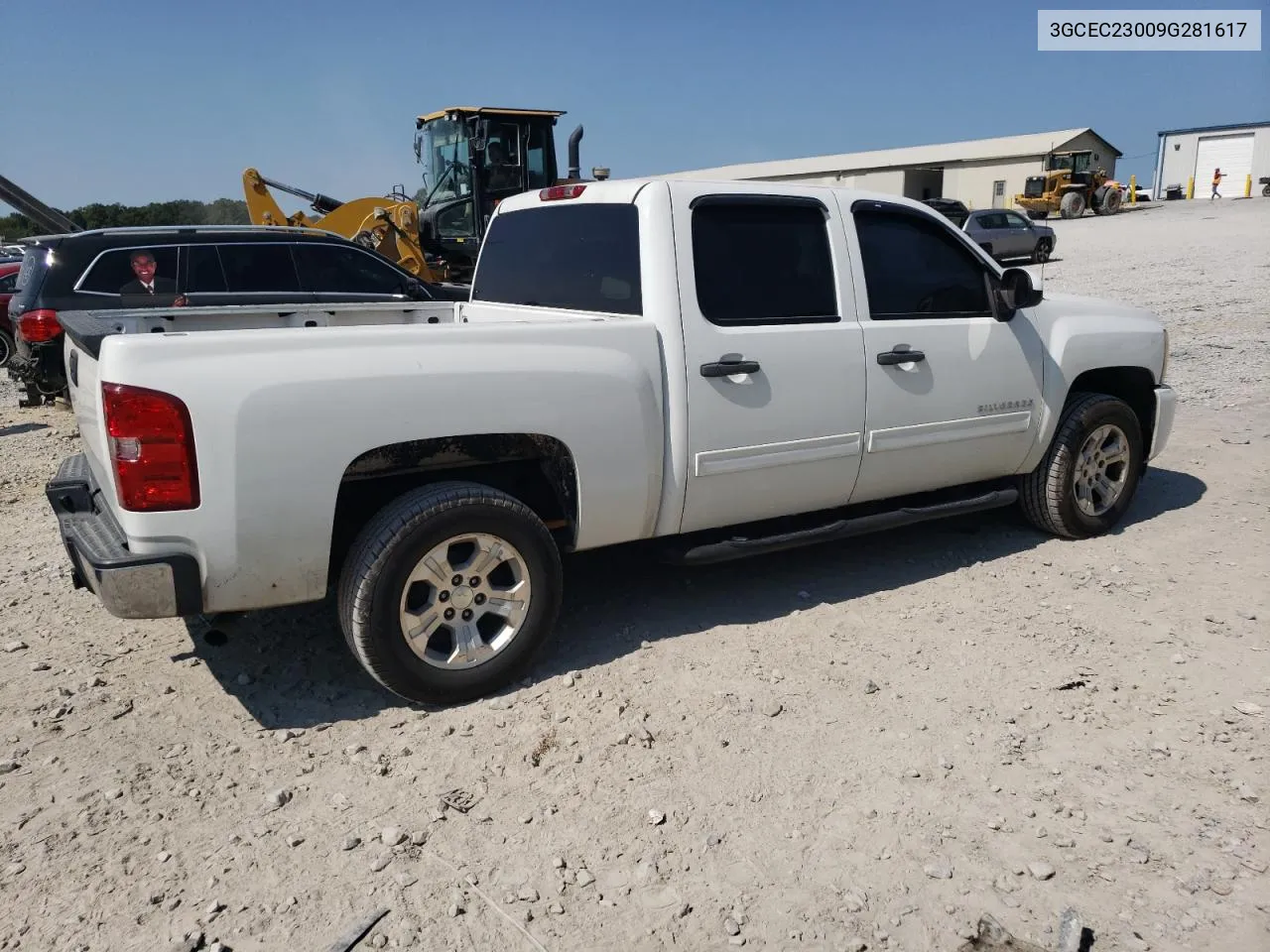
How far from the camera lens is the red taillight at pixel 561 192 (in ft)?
14.5

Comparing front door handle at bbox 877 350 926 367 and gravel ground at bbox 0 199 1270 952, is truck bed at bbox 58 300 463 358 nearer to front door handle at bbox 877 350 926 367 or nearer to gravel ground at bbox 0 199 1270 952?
gravel ground at bbox 0 199 1270 952

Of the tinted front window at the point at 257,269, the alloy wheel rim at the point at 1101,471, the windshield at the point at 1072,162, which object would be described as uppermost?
the windshield at the point at 1072,162

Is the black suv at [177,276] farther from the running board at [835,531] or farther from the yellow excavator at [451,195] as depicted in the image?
the yellow excavator at [451,195]

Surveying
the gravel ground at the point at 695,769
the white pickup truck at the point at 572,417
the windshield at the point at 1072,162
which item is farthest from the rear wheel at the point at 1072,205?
the gravel ground at the point at 695,769

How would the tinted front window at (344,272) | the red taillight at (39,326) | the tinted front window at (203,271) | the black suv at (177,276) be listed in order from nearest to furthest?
the red taillight at (39,326) → the black suv at (177,276) → the tinted front window at (203,271) → the tinted front window at (344,272)

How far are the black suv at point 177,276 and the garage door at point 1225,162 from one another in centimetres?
5547

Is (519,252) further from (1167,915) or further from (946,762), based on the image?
(1167,915)

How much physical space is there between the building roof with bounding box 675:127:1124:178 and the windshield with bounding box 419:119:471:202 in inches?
1190

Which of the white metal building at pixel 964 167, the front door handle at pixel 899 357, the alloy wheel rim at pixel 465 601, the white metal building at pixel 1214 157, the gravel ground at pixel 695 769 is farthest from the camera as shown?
the white metal building at pixel 1214 157

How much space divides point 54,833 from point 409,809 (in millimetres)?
1050

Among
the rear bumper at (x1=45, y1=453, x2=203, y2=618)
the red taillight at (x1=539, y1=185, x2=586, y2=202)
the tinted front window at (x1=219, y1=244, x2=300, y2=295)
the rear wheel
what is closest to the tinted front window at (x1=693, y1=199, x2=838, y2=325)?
the red taillight at (x1=539, y1=185, x2=586, y2=202)

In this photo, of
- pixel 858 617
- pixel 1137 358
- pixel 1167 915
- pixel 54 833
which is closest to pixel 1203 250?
pixel 1137 358

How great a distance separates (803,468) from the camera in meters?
4.29

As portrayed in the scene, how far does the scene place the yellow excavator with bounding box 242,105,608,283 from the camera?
577 inches
